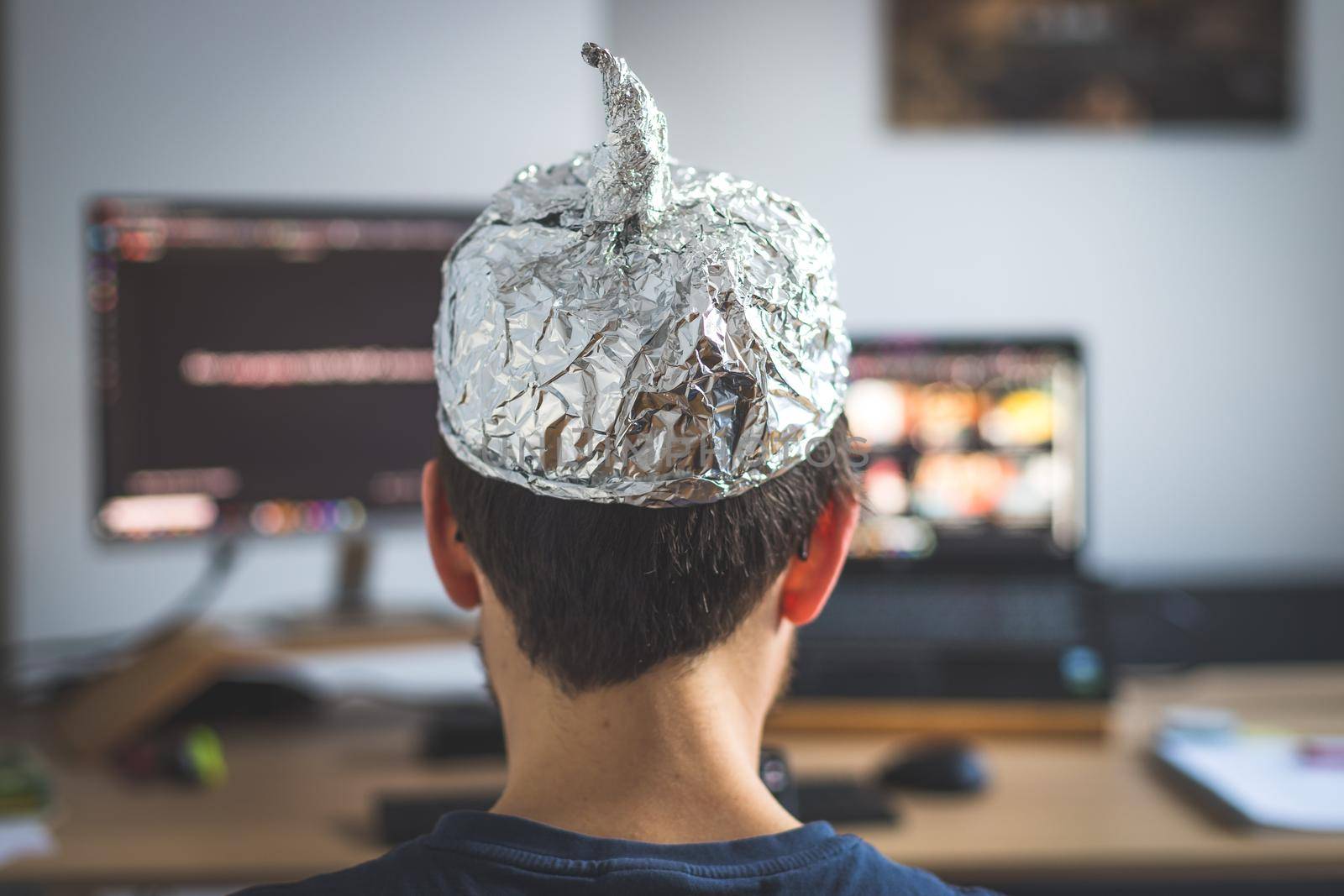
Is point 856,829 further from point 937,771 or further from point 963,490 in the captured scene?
point 963,490

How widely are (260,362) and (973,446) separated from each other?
0.88m

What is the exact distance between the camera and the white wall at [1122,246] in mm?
2830

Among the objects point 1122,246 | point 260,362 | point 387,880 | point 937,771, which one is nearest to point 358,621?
point 260,362

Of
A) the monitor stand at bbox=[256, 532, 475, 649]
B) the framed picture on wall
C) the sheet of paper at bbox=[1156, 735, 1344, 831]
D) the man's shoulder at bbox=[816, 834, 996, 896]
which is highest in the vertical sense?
the framed picture on wall

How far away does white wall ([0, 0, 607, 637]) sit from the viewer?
70.3 inches

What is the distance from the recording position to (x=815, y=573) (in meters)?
0.60

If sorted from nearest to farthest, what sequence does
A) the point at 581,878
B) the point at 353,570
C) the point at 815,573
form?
1. the point at 581,878
2. the point at 815,573
3. the point at 353,570

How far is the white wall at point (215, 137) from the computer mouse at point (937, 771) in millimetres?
958

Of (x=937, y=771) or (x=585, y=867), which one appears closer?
(x=585, y=867)

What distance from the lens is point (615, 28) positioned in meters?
2.81

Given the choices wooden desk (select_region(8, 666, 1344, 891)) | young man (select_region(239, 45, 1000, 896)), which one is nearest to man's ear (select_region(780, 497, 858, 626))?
young man (select_region(239, 45, 1000, 896))

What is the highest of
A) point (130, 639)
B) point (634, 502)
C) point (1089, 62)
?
point (1089, 62)

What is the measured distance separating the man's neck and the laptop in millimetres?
821

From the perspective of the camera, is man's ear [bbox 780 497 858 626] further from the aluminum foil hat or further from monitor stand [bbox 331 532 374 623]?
monitor stand [bbox 331 532 374 623]
